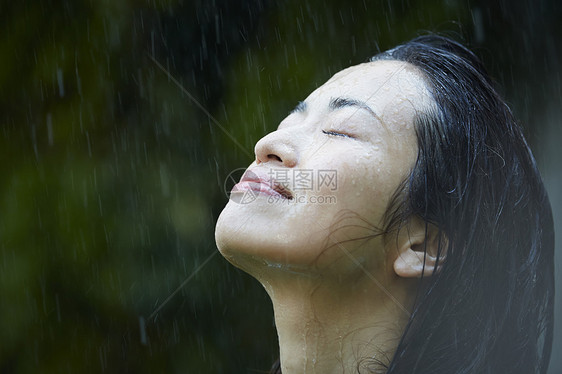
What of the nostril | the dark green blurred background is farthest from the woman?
the dark green blurred background

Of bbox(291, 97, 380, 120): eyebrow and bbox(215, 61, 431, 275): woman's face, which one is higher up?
bbox(291, 97, 380, 120): eyebrow

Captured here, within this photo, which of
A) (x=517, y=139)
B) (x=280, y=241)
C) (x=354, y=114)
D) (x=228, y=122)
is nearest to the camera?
(x=280, y=241)

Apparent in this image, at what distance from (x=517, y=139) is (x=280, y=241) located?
925 millimetres

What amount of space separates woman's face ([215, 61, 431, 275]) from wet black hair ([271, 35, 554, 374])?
71mm

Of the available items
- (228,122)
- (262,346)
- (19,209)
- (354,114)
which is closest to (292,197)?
(354,114)

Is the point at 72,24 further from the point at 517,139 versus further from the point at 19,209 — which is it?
the point at 517,139

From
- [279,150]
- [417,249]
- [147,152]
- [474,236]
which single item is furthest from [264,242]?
[147,152]

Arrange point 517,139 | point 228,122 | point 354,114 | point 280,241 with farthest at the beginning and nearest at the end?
point 228,122 < point 517,139 < point 354,114 < point 280,241

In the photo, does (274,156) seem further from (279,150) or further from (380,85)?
(380,85)

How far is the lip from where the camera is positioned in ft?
5.86

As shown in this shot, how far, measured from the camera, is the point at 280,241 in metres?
1.70

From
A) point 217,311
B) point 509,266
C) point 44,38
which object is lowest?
point 217,311

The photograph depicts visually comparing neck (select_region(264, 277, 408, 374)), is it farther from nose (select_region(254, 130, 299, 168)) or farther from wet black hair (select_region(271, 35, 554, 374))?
nose (select_region(254, 130, 299, 168))

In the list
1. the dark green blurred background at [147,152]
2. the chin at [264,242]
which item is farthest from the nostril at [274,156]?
the dark green blurred background at [147,152]
